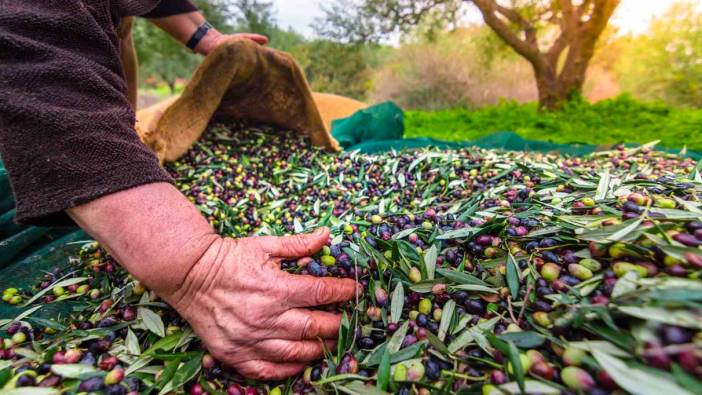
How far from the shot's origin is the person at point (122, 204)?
77cm

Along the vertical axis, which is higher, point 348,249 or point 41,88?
point 41,88

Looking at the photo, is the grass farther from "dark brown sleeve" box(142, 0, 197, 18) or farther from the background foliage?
"dark brown sleeve" box(142, 0, 197, 18)

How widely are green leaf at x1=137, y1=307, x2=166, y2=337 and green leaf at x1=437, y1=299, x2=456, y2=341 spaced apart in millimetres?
703

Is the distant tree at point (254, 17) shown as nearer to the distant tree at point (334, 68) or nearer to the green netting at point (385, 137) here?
the distant tree at point (334, 68)

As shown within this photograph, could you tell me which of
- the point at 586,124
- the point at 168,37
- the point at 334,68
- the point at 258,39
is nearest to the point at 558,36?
the point at 586,124

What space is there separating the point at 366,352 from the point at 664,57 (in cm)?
747

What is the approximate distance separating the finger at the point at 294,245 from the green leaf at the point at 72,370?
471 millimetres

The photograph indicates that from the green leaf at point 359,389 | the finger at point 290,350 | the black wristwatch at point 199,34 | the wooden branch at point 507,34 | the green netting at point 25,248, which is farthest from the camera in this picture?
the wooden branch at point 507,34

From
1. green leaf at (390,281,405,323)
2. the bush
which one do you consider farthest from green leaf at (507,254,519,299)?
the bush

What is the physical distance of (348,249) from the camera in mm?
1011

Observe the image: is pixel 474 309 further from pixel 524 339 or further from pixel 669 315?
pixel 669 315

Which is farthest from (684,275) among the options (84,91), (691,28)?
(691,28)

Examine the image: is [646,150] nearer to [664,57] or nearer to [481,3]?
[481,3]

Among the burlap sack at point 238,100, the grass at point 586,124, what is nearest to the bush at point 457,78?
the grass at point 586,124
